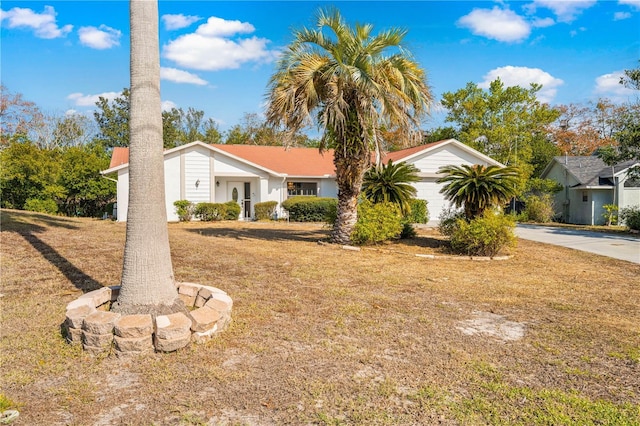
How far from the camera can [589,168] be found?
29.0 metres

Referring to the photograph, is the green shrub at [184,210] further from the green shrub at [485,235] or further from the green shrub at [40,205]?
the green shrub at [485,235]

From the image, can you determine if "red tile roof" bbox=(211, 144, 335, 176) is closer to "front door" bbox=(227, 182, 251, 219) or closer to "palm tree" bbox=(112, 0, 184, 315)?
"front door" bbox=(227, 182, 251, 219)

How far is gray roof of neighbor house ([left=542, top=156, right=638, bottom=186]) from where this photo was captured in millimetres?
26641

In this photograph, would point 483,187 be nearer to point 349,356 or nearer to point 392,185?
point 392,185

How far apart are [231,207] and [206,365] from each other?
18717mm

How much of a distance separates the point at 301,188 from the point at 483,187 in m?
15.1

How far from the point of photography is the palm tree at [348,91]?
11.2 m

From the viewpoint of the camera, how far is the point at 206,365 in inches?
154

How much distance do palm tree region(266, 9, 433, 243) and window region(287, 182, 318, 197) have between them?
1272cm

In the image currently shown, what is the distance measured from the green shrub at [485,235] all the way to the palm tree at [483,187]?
0.98ft

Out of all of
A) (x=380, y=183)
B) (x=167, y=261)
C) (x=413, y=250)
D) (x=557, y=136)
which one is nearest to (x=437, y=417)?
(x=167, y=261)


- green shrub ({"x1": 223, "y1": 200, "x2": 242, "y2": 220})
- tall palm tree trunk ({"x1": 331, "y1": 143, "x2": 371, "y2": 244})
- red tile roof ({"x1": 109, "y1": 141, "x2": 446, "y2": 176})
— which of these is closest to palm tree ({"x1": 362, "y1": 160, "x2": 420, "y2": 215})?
tall palm tree trunk ({"x1": 331, "y1": 143, "x2": 371, "y2": 244})

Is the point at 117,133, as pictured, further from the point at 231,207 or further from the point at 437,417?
the point at 437,417

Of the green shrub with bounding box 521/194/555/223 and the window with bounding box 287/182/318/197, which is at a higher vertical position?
the window with bounding box 287/182/318/197
